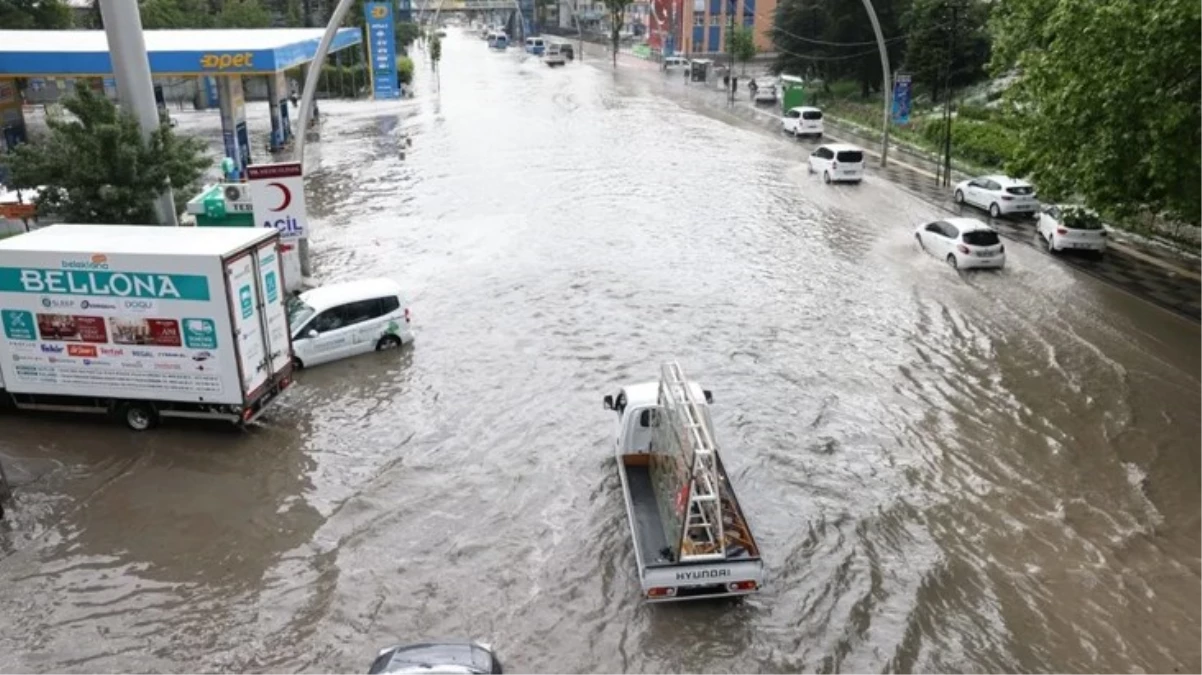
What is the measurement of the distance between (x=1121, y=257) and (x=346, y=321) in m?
22.5

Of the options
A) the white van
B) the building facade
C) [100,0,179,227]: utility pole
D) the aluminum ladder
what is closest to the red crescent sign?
[100,0,179,227]: utility pole

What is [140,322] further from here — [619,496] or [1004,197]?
[1004,197]

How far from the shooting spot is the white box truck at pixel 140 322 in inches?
612

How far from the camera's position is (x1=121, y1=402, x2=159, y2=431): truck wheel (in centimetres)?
1658

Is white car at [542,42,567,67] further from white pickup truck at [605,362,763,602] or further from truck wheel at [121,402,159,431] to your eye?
white pickup truck at [605,362,763,602]

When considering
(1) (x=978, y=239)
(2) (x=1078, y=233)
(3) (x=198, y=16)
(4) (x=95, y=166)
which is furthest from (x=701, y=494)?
(3) (x=198, y=16)

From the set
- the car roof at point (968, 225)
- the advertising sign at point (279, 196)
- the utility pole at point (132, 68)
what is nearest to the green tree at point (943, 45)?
the car roof at point (968, 225)

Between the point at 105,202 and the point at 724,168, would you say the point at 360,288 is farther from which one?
the point at 724,168

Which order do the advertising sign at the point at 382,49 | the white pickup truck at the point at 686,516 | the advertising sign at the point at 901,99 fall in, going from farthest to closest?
the advertising sign at the point at 382,49, the advertising sign at the point at 901,99, the white pickup truck at the point at 686,516

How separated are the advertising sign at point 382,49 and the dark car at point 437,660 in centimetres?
5738

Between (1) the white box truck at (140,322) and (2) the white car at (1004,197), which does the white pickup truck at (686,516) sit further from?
(2) the white car at (1004,197)

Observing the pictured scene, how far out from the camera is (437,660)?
10180 mm

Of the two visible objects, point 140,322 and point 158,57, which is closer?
point 140,322

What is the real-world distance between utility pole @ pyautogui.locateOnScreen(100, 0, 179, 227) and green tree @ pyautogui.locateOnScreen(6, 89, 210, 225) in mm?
544
